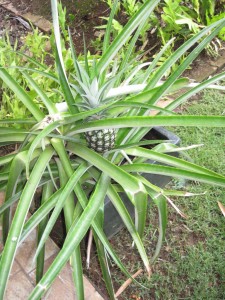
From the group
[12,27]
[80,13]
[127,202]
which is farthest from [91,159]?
[12,27]

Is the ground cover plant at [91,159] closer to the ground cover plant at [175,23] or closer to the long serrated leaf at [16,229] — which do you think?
the long serrated leaf at [16,229]

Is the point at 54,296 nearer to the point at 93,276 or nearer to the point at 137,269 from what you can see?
the point at 93,276

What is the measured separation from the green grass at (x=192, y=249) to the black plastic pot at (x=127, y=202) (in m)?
0.16

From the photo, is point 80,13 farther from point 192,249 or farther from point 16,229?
point 16,229

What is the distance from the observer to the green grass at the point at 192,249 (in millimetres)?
1845

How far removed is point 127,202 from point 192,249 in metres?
0.44

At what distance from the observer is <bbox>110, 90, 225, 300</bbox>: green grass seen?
1.84m

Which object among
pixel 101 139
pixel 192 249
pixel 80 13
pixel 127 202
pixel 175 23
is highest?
pixel 80 13

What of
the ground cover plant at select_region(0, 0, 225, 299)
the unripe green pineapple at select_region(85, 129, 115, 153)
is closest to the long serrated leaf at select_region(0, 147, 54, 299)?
the ground cover plant at select_region(0, 0, 225, 299)

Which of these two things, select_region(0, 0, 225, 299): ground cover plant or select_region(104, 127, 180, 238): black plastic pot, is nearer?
select_region(0, 0, 225, 299): ground cover plant

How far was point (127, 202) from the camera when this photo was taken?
1.81m

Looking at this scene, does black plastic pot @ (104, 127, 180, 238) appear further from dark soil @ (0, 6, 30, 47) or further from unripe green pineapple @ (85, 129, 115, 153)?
dark soil @ (0, 6, 30, 47)

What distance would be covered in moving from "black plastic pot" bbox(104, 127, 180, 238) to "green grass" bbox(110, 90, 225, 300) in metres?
0.16

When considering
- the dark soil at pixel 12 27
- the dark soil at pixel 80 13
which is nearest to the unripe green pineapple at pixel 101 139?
the dark soil at pixel 80 13
